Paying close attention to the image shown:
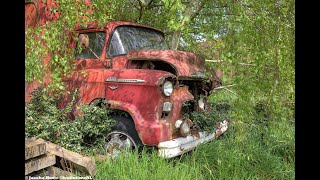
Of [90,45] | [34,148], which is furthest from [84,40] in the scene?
[34,148]

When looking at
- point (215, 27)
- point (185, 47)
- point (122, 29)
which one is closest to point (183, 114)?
point (122, 29)

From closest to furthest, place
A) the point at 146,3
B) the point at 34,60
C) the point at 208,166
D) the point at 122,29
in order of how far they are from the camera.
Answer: the point at 208,166 < the point at 34,60 < the point at 122,29 < the point at 146,3

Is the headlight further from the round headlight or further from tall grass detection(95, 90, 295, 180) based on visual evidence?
the round headlight

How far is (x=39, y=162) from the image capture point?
2.98m

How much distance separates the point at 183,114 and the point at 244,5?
184cm

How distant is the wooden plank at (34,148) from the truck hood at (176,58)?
2010 mm

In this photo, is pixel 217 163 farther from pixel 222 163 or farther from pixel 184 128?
pixel 184 128

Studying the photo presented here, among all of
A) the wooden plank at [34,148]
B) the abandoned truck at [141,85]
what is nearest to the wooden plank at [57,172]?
the wooden plank at [34,148]

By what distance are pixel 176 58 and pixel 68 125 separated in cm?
180

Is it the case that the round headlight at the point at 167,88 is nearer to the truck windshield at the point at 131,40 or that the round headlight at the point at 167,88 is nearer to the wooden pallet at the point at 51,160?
the truck windshield at the point at 131,40

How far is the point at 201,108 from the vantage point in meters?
5.19

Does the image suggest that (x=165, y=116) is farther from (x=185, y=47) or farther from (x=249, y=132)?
(x=185, y=47)

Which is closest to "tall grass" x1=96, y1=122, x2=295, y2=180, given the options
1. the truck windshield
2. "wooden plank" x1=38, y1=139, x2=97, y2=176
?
"wooden plank" x1=38, y1=139, x2=97, y2=176

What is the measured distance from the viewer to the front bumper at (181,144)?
3.81 meters
